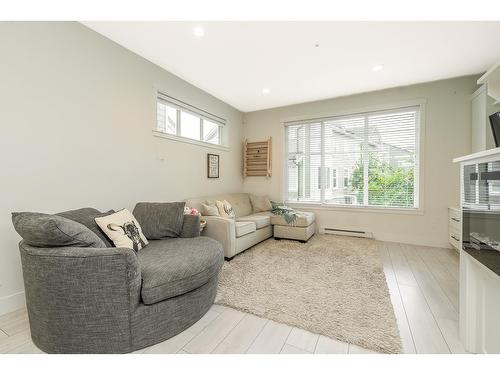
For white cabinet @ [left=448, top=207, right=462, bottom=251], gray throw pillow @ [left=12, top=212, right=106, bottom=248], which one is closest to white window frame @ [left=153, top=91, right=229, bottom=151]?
gray throw pillow @ [left=12, top=212, right=106, bottom=248]

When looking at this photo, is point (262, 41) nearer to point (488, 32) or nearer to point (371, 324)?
point (488, 32)

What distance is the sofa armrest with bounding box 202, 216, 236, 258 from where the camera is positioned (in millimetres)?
2850

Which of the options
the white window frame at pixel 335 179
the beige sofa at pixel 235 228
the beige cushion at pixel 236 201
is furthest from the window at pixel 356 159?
the beige sofa at pixel 235 228

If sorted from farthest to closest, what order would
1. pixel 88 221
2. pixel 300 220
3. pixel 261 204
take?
pixel 261 204 < pixel 300 220 < pixel 88 221

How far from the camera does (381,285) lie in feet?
7.03

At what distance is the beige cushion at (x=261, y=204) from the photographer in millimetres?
4438

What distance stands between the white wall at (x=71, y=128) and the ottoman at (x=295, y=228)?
192cm

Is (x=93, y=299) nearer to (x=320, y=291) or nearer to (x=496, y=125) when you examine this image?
(x=320, y=291)

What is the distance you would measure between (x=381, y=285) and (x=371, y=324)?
742 millimetres

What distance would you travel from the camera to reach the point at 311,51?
2.60 meters

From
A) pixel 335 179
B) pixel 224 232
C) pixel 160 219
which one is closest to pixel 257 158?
pixel 335 179

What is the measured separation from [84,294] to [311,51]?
313cm

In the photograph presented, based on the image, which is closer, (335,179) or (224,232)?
(224,232)

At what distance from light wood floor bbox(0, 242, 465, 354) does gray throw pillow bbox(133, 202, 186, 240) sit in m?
0.89
